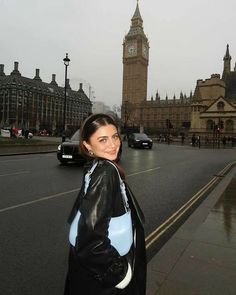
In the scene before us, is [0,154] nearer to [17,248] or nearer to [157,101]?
[17,248]

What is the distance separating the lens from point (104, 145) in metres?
2.31

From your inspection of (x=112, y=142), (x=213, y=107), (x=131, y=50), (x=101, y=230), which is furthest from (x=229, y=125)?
(x=101, y=230)

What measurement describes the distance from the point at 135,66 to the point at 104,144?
509ft

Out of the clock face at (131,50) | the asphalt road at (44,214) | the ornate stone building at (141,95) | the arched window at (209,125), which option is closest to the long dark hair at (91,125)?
the asphalt road at (44,214)

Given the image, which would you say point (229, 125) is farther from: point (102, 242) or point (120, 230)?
point (102, 242)

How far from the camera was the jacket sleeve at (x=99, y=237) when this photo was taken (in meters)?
1.90

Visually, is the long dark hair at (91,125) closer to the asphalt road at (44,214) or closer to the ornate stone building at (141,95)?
the asphalt road at (44,214)

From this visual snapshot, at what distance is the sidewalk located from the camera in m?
3.78

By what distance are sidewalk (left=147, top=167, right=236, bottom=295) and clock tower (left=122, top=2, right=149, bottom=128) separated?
146 meters

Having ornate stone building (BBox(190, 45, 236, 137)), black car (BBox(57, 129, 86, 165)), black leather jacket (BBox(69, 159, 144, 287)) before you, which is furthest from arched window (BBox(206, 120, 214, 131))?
black leather jacket (BBox(69, 159, 144, 287))

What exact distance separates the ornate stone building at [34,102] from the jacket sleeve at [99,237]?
329 ft

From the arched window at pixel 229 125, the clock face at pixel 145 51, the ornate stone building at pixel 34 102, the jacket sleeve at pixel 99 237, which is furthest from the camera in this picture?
the clock face at pixel 145 51

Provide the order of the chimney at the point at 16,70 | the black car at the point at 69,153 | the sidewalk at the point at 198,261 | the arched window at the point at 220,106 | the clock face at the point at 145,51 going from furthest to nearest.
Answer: the clock face at the point at 145,51 < the chimney at the point at 16,70 < the arched window at the point at 220,106 < the black car at the point at 69,153 < the sidewalk at the point at 198,261

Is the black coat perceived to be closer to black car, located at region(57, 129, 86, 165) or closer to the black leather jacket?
the black leather jacket
